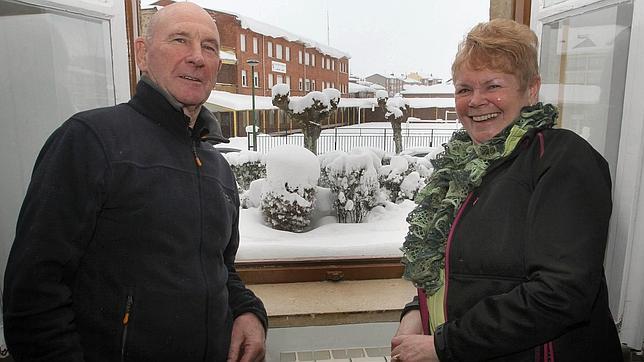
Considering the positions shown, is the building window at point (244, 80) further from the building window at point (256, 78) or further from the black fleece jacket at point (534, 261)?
the black fleece jacket at point (534, 261)

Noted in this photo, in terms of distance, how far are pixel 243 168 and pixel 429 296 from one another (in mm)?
1041

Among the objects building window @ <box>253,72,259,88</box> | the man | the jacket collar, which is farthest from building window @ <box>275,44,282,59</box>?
the jacket collar

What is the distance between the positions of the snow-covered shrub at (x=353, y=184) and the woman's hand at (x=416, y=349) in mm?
979

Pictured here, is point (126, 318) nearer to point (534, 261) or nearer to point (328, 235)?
point (534, 261)

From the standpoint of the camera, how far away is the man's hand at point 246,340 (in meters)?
1.13

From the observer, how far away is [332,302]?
1.64 m

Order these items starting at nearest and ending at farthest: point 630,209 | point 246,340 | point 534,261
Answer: point 534,261 → point 246,340 → point 630,209

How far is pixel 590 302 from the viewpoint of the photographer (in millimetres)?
792

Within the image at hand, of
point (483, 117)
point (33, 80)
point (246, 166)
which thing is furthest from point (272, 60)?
point (483, 117)

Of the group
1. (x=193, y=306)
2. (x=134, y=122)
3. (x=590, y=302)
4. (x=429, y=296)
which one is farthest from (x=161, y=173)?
(x=590, y=302)

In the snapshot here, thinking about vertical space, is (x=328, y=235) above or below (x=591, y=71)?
below

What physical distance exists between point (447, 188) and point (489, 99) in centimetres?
21

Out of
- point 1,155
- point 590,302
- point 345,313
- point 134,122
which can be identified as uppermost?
point 134,122

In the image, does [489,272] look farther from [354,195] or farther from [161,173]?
[354,195]
